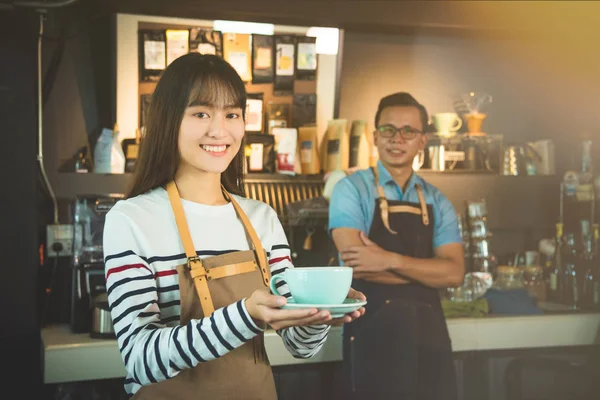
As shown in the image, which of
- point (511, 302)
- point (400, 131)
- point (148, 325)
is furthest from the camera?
point (511, 302)

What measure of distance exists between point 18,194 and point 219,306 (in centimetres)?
192

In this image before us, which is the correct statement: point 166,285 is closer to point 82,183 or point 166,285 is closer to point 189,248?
point 189,248

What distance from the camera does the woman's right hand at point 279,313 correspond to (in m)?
1.17

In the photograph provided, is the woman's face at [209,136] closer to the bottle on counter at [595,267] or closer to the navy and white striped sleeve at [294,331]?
the navy and white striped sleeve at [294,331]

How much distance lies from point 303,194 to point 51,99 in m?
1.25

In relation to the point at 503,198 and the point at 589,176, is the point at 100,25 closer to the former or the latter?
the point at 503,198

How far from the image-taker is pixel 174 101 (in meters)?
1.47

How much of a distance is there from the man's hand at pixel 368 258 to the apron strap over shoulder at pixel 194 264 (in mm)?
1461

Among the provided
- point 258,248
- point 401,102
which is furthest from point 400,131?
point 258,248

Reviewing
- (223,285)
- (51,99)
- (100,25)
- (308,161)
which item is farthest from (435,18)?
(223,285)

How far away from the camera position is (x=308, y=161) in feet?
11.8

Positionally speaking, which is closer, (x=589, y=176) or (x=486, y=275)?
(x=486, y=275)

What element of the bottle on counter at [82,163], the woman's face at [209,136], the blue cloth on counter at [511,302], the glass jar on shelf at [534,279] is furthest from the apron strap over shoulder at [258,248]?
the glass jar on shelf at [534,279]

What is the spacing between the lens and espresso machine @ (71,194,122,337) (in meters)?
2.95
